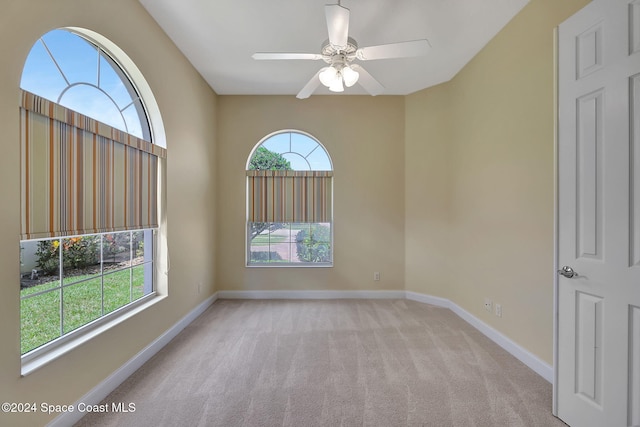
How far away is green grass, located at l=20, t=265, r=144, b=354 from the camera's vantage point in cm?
158

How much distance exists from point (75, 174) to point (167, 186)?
105 cm

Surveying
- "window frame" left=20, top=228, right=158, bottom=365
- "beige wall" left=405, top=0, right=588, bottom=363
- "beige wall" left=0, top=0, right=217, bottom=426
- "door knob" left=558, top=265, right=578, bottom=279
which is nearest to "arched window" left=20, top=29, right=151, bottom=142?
"beige wall" left=0, top=0, right=217, bottom=426

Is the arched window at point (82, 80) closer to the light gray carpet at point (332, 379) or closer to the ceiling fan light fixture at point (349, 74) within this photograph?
the ceiling fan light fixture at point (349, 74)

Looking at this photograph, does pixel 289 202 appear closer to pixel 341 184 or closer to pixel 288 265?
pixel 341 184

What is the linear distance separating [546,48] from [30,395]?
4069 mm

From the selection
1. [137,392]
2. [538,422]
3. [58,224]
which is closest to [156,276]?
[137,392]

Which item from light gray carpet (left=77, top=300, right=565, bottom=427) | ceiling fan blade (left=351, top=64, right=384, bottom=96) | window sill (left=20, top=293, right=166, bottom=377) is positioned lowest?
light gray carpet (left=77, top=300, right=565, bottom=427)

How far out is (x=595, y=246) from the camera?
1.55 m

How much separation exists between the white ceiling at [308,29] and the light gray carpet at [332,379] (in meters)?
3.04

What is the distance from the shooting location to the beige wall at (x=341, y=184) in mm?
4227

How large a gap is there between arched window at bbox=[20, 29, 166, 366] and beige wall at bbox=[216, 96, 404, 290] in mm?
1687

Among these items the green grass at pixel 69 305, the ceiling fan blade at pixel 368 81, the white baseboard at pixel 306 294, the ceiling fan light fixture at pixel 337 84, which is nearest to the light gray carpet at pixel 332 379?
the green grass at pixel 69 305

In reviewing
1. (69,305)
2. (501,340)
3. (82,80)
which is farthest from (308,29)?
(501,340)

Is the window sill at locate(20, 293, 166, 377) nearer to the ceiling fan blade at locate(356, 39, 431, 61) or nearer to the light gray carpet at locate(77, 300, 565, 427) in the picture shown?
the light gray carpet at locate(77, 300, 565, 427)
